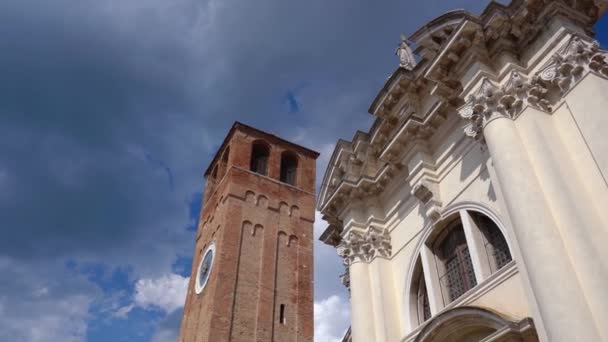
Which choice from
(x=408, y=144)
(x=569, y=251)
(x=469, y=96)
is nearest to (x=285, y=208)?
(x=408, y=144)

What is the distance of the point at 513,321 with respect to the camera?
7488mm

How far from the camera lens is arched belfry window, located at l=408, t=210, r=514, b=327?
8930 mm

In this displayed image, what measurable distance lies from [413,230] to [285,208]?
73.7 ft

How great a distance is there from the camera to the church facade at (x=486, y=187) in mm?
6797

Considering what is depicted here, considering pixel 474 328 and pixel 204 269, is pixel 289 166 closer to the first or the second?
pixel 204 269

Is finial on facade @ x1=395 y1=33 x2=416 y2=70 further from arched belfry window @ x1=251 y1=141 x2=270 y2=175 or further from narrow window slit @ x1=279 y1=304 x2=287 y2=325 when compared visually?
arched belfry window @ x1=251 y1=141 x2=270 y2=175

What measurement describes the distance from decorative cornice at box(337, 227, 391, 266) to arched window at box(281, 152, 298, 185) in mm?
23891

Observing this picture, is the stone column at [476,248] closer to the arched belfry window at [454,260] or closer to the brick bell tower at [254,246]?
the arched belfry window at [454,260]

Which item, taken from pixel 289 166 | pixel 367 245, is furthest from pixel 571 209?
pixel 289 166

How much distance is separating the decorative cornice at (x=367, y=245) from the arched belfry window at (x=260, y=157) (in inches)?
915

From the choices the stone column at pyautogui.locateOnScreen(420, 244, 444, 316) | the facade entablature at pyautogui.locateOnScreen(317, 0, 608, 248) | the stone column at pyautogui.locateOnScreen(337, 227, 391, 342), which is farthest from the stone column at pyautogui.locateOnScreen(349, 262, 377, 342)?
the facade entablature at pyautogui.locateOnScreen(317, 0, 608, 248)

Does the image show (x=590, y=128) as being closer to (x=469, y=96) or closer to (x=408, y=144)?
(x=469, y=96)

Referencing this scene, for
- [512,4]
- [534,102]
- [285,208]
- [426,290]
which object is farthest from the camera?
[285,208]

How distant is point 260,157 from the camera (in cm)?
3628
